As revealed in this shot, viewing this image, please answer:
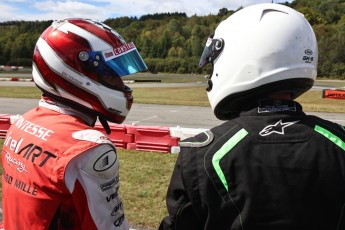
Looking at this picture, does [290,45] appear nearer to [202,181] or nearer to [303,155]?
[303,155]

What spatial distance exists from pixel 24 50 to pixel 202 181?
94256 mm

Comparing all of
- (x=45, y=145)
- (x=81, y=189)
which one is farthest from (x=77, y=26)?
(x=81, y=189)

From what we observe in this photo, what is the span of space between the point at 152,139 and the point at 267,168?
7.06m

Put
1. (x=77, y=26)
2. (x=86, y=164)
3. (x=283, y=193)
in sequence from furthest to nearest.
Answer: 1. (x=77, y=26)
2. (x=86, y=164)
3. (x=283, y=193)

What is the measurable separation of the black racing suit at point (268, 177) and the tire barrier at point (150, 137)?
6.54 meters

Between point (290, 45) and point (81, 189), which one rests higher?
point (290, 45)

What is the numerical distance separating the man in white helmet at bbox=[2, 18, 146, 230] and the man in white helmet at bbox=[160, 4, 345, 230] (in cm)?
32

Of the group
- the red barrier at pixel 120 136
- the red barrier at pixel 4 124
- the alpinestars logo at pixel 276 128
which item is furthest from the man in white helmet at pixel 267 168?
the red barrier at pixel 4 124

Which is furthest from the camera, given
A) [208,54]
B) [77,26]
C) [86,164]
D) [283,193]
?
[77,26]

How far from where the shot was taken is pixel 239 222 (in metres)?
1.46

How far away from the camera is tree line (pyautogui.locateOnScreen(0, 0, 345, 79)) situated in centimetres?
6181

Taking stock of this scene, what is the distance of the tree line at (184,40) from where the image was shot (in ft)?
203

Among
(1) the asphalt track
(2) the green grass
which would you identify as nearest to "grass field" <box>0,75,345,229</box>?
(2) the green grass

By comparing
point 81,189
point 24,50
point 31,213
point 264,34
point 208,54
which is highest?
point 264,34
